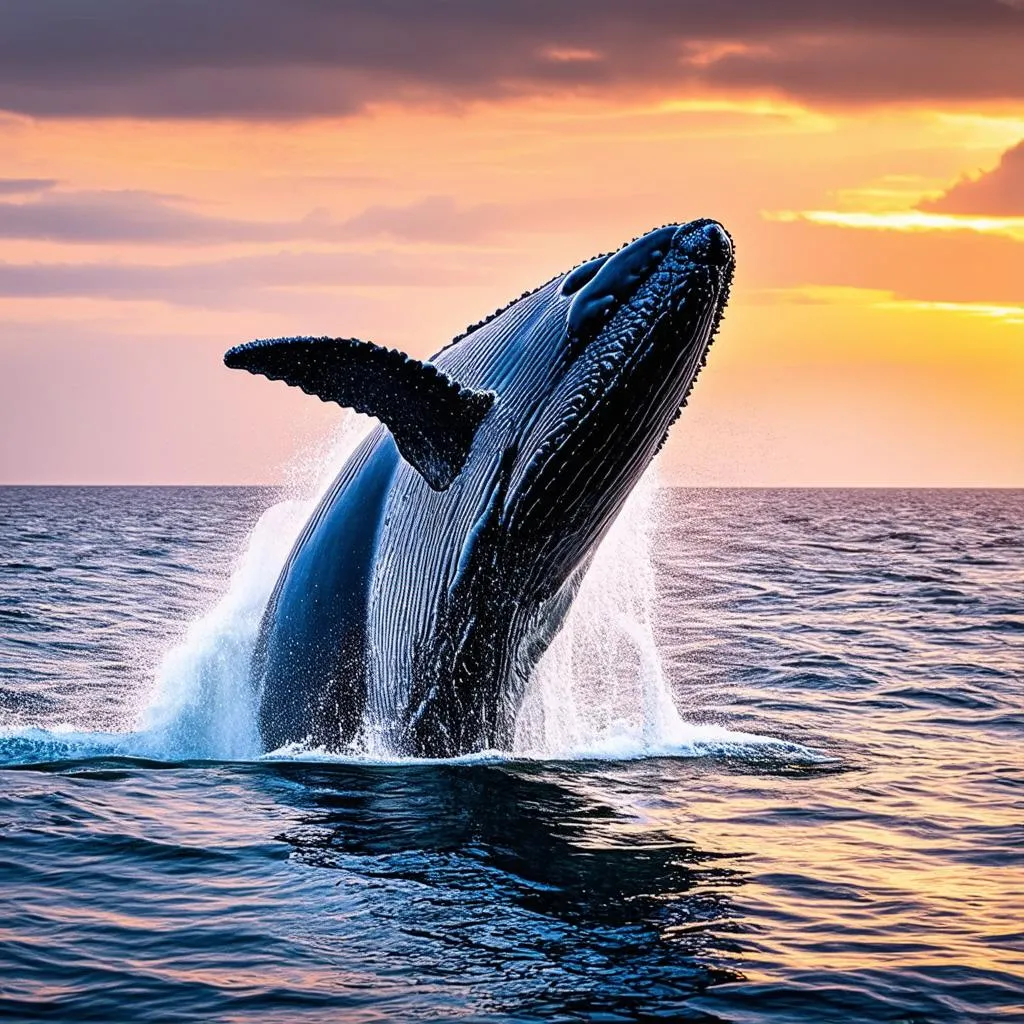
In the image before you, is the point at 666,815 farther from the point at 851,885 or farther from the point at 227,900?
the point at 227,900

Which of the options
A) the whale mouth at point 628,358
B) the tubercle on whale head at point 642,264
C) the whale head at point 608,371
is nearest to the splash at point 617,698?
the whale head at point 608,371

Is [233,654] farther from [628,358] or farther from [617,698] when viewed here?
[617,698]

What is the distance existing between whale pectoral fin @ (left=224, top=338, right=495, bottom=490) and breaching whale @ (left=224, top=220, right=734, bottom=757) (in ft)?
0.04

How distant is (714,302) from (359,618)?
354 cm

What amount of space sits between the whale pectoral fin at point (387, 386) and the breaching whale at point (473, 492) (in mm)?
12

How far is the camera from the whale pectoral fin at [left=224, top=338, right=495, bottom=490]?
9.19 meters

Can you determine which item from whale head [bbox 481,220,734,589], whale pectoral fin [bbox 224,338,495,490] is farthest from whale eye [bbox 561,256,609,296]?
whale pectoral fin [bbox 224,338,495,490]

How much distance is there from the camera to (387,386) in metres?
9.24

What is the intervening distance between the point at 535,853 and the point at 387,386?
127 inches

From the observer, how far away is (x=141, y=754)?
1288 cm

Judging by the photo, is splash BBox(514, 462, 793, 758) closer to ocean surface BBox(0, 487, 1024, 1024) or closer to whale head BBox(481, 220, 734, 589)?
ocean surface BBox(0, 487, 1024, 1024)

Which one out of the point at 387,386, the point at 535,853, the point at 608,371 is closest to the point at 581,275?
the point at 608,371

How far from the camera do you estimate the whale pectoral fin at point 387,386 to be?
9188mm

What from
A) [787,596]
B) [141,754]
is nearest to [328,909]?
[141,754]
